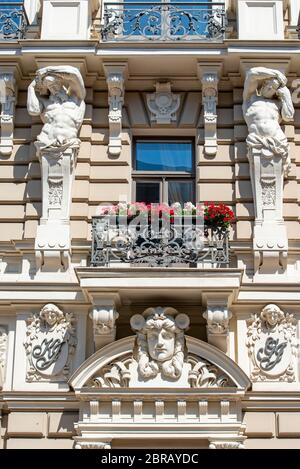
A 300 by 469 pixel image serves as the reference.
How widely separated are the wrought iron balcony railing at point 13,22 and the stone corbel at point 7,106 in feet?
2.93

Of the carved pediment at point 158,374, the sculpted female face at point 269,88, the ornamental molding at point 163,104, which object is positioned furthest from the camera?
the ornamental molding at point 163,104

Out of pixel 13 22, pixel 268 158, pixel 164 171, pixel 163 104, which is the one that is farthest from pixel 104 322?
pixel 13 22

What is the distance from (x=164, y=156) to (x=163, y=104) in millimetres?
920

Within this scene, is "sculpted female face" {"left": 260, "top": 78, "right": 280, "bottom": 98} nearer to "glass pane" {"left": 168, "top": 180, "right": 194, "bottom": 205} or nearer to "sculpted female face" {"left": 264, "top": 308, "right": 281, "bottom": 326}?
"glass pane" {"left": 168, "top": 180, "right": 194, "bottom": 205}

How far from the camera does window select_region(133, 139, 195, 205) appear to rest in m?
14.9

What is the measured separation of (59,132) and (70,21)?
229 centimetres

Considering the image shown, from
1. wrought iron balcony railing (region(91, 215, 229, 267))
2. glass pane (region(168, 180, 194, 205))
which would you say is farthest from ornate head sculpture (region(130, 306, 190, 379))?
glass pane (region(168, 180, 194, 205))

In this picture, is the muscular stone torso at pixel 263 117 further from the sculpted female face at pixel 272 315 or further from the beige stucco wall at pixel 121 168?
the sculpted female face at pixel 272 315

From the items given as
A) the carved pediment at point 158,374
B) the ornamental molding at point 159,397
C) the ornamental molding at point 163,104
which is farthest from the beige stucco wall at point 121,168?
the ornamental molding at point 159,397

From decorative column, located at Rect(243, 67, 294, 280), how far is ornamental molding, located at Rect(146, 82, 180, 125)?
128 cm

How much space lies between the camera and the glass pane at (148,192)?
14.9m

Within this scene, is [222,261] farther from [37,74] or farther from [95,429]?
[37,74]

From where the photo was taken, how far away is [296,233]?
13969 millimetres

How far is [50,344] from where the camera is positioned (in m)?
13.3
